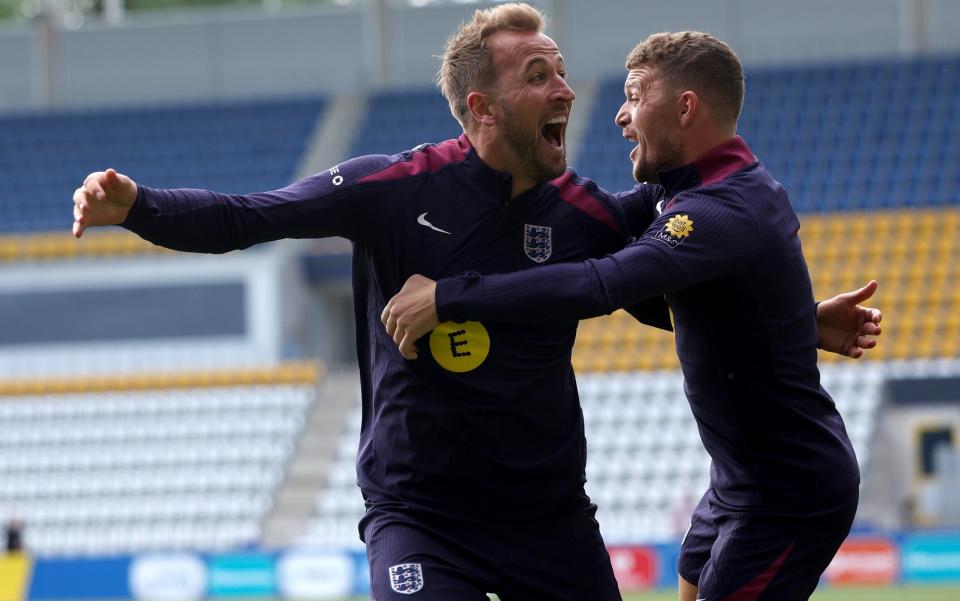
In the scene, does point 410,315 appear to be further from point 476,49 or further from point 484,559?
point 476,49

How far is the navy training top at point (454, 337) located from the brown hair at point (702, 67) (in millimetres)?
487

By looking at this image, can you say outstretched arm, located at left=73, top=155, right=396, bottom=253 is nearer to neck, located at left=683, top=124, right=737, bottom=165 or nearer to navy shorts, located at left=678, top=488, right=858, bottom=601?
neck, located at left=683, top=124, right=737, bottom=165

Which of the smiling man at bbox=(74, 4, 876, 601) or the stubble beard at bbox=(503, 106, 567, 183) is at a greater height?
the stubble beard at bbox=(503, 106, 567, 183)

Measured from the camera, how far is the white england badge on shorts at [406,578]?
14.1 ft

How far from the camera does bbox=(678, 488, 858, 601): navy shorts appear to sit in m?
4.54

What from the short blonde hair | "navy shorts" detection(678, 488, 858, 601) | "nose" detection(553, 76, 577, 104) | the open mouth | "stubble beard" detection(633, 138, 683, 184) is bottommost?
"navy shorts" detection(678, 488, 858, 601)

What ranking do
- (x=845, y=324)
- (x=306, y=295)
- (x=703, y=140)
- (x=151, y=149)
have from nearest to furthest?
(x=703, y=140), (x=845, y=324), (x=306, y=295), (x=151, y=149)

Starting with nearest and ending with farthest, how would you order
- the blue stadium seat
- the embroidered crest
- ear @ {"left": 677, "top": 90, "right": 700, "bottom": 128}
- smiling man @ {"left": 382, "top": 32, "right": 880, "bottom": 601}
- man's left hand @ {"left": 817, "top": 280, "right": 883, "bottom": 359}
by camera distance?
the embroidered crest, smiling man @ {"left": 382, "top": 32, "right": 880, "bottom": 601}, ear @ {"left": 677, "top": 90, "right": 700, "bottom": 128}, man's left hand @ {"left": 817, "top": 280, "right": 883, "bottom": 359}, the blue stadium seat

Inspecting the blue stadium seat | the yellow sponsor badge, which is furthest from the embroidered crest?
the blue stadium seat

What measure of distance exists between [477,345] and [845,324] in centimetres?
132

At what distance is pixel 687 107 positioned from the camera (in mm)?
4543

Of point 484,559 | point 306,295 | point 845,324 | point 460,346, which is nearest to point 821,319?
point 845,324

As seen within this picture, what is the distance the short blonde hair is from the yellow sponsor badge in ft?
2.11

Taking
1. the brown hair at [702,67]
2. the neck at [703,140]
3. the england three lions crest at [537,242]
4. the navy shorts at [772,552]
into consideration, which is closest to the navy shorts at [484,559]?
the navy shorts at [772,552]
